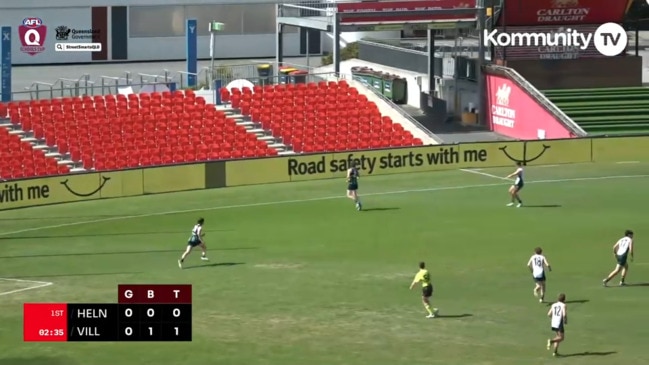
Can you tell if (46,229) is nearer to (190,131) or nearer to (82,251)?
(82,251)

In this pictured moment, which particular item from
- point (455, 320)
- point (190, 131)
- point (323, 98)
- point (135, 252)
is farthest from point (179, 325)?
point (323, 98)

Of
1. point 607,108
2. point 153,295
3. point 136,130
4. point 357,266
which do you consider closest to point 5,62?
point 136,130

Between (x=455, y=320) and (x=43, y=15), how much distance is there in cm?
5270

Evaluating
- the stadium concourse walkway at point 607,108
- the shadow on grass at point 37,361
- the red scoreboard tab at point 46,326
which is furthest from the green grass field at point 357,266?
the stadium concourse walkway at point 607,108

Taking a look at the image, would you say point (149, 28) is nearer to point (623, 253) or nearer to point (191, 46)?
point (191, 46)

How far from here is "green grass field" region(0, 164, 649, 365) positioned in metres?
31.8

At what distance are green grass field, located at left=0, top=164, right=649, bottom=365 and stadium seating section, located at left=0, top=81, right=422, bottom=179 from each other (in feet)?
12.5

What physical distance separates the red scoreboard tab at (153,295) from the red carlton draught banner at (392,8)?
31626 millimetres

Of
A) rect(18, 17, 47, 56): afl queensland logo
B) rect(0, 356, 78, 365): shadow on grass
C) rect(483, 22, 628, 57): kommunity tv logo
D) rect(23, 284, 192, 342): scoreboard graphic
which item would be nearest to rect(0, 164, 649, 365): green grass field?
rect(0, 356, 78, 365): shadow on grass

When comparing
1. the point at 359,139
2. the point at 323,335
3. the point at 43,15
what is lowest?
the point at 323,335

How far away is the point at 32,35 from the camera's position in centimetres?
8050

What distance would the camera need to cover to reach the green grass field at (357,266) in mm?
31797

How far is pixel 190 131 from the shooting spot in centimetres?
5891

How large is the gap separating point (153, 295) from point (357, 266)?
11.9 meters
